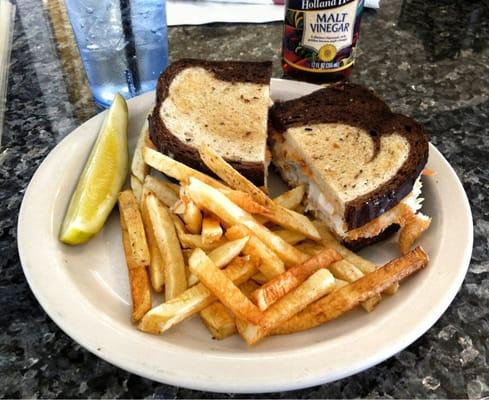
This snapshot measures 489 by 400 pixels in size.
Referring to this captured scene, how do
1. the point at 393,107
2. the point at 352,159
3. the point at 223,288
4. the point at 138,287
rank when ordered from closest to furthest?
the point at 223,288 < the point at 138,287 < the point at 352,159 < the point at 393,107

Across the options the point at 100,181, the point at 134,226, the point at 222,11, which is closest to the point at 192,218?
the point at 134,226

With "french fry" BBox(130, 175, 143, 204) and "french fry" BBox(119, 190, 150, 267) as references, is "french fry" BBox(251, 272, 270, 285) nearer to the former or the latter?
"french fry" BBox(119, 190, 150, 267)

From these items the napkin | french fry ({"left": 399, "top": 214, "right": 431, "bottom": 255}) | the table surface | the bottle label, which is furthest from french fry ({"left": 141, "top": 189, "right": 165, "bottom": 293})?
the napkin

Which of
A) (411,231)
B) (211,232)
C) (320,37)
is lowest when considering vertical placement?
(411,231)

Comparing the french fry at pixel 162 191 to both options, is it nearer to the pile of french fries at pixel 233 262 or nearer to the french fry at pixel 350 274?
the pile of french fries at pixel 233 262

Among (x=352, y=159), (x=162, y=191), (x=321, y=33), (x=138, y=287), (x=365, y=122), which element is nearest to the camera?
(x=138, y=287)

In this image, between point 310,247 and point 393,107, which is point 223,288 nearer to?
point 310,247

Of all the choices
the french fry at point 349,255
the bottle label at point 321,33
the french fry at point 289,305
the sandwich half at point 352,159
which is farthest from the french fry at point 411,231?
the bottle label at point 321,33

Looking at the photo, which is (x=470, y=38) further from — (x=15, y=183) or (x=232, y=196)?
(x=15, y=183)
